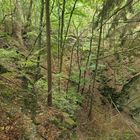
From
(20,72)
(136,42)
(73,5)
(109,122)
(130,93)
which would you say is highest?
(73,5)

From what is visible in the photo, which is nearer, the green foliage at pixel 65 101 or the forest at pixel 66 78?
the forest at pixel 66 78

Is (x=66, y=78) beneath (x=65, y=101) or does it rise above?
above

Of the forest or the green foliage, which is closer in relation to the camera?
the forest

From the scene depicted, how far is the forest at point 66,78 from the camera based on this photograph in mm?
7758

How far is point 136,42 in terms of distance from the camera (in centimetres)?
1066

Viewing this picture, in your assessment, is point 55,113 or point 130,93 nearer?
point 55,113

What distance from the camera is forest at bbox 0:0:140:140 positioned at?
7.76 metres

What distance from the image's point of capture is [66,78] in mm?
11156

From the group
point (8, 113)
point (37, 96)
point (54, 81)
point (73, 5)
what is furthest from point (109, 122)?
point (8, 113)

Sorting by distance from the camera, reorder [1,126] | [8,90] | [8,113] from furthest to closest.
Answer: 1. [8,90]
2. [8,113]
3. [1,126]

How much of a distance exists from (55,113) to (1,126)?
2503 mm

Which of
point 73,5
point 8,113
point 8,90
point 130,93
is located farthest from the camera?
point 130,93

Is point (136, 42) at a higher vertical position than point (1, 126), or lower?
higher

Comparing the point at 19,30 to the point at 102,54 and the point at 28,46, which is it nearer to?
the point at 28,46
